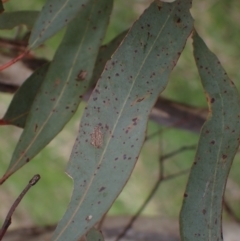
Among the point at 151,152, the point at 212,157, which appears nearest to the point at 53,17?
the point at 212,157

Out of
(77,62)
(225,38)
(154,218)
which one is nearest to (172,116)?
(154,218)

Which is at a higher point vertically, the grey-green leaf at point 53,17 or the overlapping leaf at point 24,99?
the grey-green leaf at point 53,17

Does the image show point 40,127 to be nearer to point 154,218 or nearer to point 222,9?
point 154,218

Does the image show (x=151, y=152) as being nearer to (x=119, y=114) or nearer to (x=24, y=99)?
(x=24, y=99)

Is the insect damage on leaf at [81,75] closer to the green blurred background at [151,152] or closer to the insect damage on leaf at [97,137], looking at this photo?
the insect damage on leaf at [97,137]

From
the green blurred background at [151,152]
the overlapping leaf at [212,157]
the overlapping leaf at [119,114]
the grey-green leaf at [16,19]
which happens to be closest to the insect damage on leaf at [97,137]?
the overlapping leaf at [119,114]
